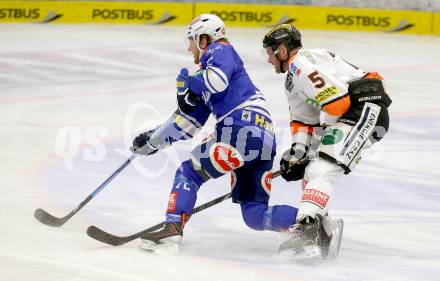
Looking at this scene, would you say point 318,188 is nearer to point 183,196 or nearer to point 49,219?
point 183,196

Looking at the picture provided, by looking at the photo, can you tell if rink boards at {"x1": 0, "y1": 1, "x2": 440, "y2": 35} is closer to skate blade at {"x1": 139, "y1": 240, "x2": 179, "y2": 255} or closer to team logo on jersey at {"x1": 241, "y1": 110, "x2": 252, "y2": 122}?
→ team logo on jersey at {"x1": 241, "y1": 110, "x2": 252, "y2": 122}

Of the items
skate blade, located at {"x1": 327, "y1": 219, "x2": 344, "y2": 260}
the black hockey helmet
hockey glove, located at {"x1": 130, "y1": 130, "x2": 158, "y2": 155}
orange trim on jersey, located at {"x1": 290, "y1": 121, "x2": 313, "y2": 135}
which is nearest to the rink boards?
hockey glove, located at {"x1": 130, "y1": 130, "x2": 158, "y2": 155}

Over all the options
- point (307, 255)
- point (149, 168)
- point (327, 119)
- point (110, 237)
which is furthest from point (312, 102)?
point (149, 168)

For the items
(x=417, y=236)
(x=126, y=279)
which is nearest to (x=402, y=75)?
(x=417, y=236)

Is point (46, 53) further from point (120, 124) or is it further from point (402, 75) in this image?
point (402, 75)

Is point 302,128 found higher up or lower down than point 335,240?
higher up

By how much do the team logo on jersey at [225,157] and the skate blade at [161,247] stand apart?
506mm

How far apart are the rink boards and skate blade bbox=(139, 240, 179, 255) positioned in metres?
8.33

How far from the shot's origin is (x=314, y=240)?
5477 mm

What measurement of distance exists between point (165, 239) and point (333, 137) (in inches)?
42.9

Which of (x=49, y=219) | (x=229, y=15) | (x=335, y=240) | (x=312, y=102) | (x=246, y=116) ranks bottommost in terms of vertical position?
(x=229, y=15)

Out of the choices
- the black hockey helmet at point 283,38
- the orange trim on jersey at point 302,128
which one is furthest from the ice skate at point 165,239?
the black hockey helmet at point 283,38

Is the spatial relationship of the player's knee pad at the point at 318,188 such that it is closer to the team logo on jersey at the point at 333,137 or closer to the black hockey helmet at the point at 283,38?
the team logo on jersey at the point at 333,137

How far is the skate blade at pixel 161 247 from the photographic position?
18.6ft
